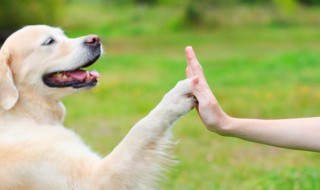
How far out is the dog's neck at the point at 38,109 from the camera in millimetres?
4277

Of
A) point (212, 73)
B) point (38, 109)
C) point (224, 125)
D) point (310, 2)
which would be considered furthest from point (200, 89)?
point (310, 2)

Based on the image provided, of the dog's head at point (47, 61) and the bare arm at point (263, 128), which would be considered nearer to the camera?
the bare arm at point (263, 128)

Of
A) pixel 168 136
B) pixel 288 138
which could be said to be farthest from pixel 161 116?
pixel 288 138

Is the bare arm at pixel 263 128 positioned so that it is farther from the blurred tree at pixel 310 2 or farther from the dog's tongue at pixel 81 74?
the blurred tree at pixel 310 2

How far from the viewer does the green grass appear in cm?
644

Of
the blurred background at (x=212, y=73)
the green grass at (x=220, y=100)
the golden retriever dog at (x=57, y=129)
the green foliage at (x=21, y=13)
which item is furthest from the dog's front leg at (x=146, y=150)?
the green foliage at (x=21, y=13)

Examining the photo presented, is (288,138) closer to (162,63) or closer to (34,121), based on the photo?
(34,121)

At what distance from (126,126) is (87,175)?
5.09 meters

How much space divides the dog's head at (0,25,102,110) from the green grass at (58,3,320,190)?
1656mm

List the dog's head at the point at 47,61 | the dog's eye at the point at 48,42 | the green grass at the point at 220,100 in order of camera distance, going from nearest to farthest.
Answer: the dog's head at the point at 47,61 < the dog's eye at the point at 48,42 < the green grass at the point at 220,100

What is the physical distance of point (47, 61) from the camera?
4484 mm

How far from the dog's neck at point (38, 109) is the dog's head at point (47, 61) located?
42 mm

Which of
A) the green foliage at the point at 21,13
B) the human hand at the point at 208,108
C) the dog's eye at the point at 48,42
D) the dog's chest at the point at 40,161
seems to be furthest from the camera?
the green foliage at the point at 21,13

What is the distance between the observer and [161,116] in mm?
3898
